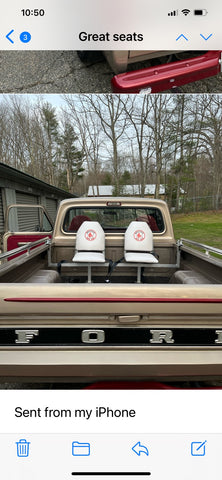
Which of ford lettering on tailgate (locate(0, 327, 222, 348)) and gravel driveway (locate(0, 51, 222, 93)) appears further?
gravel driveway (locate(0, 51, 222, 93))

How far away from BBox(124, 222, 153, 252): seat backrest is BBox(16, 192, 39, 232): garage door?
374 inches

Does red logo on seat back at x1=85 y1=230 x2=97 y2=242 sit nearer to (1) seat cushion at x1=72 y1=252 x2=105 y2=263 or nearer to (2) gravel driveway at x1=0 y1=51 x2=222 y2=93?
(1) seat cushion at x1=72 y1=252 x2=105 y2=263

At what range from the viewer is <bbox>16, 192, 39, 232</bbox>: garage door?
11797mm

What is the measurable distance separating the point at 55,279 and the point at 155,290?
4.83 ft

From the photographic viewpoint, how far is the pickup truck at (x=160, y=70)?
3.42 m

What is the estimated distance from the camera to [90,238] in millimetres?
2988

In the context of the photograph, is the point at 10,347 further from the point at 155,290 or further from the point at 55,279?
the point at 55,279

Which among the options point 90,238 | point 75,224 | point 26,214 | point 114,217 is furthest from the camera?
point 26,214

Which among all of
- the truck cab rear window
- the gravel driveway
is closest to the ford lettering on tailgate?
the truck cab rear window

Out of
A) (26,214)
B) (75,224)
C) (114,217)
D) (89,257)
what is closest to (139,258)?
(89,257)

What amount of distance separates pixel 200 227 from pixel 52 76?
974cm

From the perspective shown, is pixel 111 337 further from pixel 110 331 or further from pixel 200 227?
pixel 200 227

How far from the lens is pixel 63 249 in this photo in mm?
3240

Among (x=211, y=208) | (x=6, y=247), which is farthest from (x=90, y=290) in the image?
(x=211, y=208)
